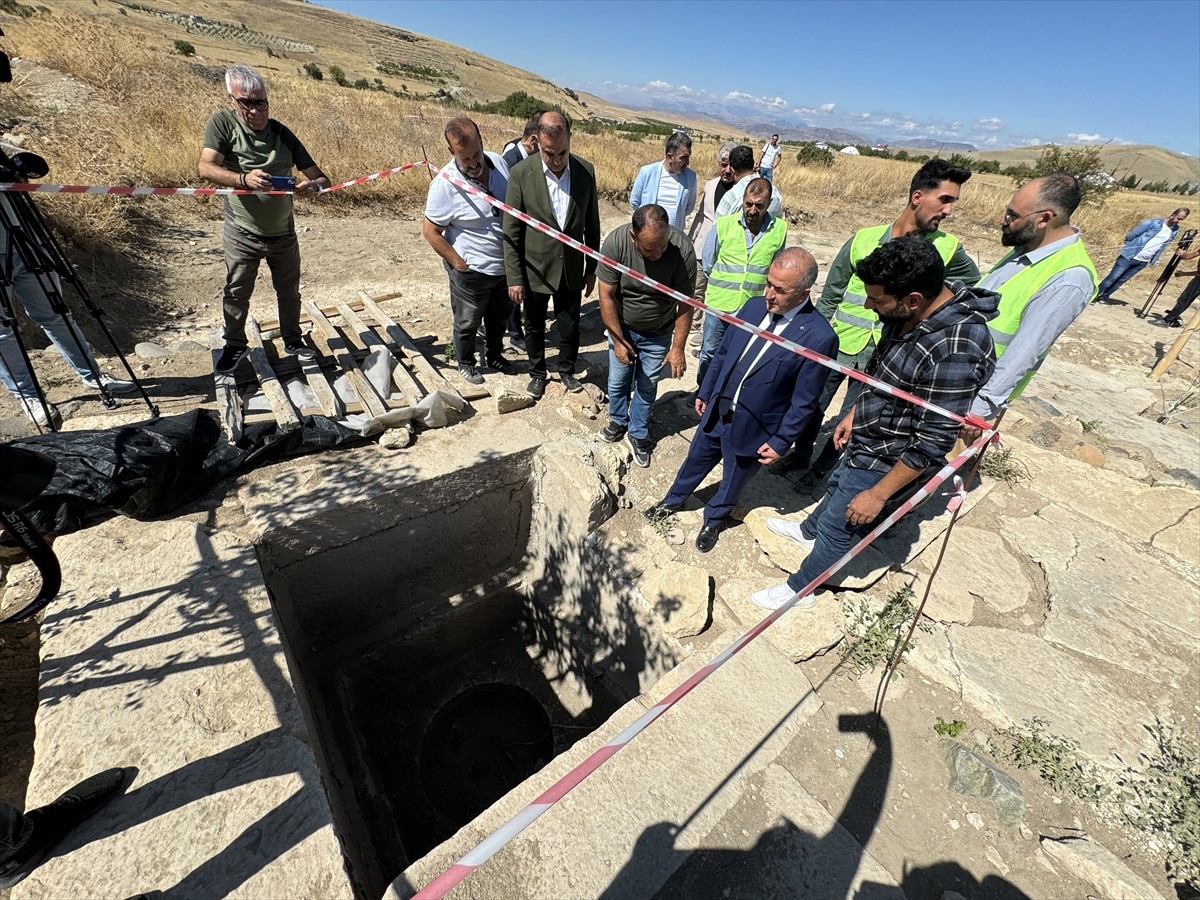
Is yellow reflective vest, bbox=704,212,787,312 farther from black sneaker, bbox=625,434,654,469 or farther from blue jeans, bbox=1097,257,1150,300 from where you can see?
blue jeans, bbox=1097,257,1150,300

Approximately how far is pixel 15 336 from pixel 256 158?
1879mm

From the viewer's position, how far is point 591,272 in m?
4.37

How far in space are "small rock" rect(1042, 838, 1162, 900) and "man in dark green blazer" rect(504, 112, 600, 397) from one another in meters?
4.13

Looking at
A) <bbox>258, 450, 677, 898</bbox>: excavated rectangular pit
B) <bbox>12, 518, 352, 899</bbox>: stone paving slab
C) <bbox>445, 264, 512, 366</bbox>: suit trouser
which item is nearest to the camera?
<bbox>12, 518, 352, 899</bbox>: stone paving slab

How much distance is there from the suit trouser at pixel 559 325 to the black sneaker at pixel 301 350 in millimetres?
1808

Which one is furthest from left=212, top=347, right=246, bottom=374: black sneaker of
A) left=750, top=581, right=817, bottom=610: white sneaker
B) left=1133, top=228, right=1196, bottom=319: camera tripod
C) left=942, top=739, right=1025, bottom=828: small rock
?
left=1133, top=228, right=1196, bottom=319: camera tripod

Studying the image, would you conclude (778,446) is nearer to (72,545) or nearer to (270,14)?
(72,545)

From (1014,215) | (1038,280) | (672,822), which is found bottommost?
(672,822)

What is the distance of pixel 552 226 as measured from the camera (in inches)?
149

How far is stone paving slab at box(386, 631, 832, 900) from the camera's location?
1.96m

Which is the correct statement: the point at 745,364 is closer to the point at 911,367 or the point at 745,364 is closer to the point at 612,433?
the point at 911,367

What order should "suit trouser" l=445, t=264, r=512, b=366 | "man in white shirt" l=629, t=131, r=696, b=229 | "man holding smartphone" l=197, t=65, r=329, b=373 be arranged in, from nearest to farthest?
1. "man holding smartphone" l=197, t=65, r=329, b=373
2. "suit trouser" l=445, t=264, r=512, b=366
3. "man in white shirt" l=629, t=131, r=696, b=229

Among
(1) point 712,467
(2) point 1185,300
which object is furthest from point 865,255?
(2) point 1185,300

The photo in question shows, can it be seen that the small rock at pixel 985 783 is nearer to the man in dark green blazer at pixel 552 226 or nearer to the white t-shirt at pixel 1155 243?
the man in dark green blazer at pixel 552 226
